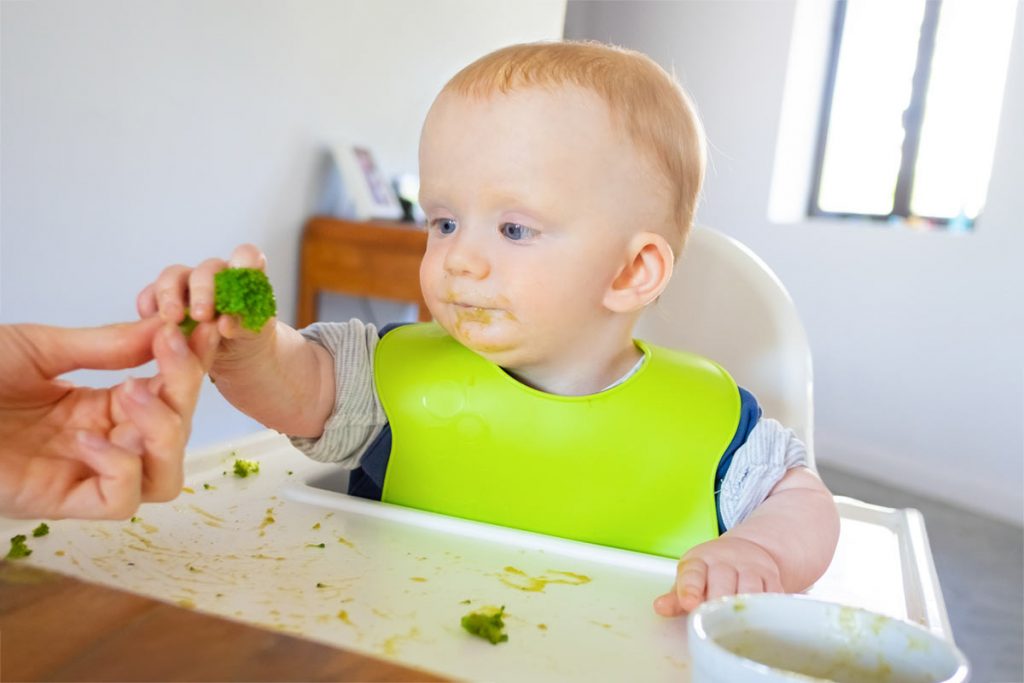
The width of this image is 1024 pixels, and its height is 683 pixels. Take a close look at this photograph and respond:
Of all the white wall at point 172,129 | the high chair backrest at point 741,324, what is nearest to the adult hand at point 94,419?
the high chair backrest at point 741,324

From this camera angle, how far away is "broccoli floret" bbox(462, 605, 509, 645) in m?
0.53

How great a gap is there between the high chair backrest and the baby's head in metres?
0.29

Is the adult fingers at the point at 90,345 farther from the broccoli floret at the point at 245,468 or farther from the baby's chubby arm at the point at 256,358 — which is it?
the broccoli floret at the point at 245,468

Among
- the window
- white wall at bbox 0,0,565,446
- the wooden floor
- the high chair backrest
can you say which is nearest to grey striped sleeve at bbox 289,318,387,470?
the high chair backrest

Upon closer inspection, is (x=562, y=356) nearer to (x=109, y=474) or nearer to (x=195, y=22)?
(x=109, y=474)

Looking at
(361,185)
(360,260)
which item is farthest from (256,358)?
(361,185)

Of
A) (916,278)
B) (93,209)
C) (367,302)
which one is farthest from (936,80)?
(93,209)

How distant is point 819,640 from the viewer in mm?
451

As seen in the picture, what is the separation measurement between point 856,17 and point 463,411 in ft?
11.7

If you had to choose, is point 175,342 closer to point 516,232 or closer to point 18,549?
point 18,549

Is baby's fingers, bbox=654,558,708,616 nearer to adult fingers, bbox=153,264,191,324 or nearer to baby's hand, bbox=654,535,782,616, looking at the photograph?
baby's hand, bbox=654,535,782,616

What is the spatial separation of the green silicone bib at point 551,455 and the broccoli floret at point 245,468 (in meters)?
0.12

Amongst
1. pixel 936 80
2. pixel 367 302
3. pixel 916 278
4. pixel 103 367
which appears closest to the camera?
pixel 103 367

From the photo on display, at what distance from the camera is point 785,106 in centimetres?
373
